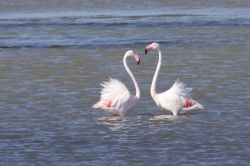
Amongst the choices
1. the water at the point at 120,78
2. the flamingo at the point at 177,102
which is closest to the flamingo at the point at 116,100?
the water at the point at 120,78

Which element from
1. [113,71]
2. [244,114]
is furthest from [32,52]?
[244,114]

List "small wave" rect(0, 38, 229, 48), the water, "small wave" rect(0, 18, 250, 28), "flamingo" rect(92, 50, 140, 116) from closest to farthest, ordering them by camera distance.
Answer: the water, "flamingo" rect(92, 50, 140, 116), "small wave" rect(0, 38, 229, 48), "small wave" rect(0, 18, 250, 28)

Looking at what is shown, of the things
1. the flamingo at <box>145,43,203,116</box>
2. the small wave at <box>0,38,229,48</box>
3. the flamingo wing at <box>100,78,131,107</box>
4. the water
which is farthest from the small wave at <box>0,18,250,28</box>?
the flamingo wing at <box>100,78,131,107</box>

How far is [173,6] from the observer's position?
36875 millimetres

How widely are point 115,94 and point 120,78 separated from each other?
416 cm

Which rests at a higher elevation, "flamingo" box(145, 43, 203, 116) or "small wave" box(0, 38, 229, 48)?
"small wave" box(0, 38, 229, 48)

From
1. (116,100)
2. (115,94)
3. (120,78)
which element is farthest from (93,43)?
(116,100)

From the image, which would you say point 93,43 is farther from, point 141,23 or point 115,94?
point 115,94

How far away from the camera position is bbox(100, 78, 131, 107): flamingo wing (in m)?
14.8

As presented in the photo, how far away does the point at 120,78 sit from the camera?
1908 centimetres

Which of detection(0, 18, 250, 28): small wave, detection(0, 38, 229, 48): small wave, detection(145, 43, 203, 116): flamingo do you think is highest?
detection(0, 18, 250, 28): small wave

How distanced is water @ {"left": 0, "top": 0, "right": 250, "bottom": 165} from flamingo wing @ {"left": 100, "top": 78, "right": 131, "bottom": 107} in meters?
0.29

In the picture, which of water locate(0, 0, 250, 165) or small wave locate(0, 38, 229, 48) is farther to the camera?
small wave locate(0, 38, 229, 48)

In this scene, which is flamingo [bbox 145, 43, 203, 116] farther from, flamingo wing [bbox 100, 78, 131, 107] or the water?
flamingo wing [bbox 100, 78, 131, 107]
